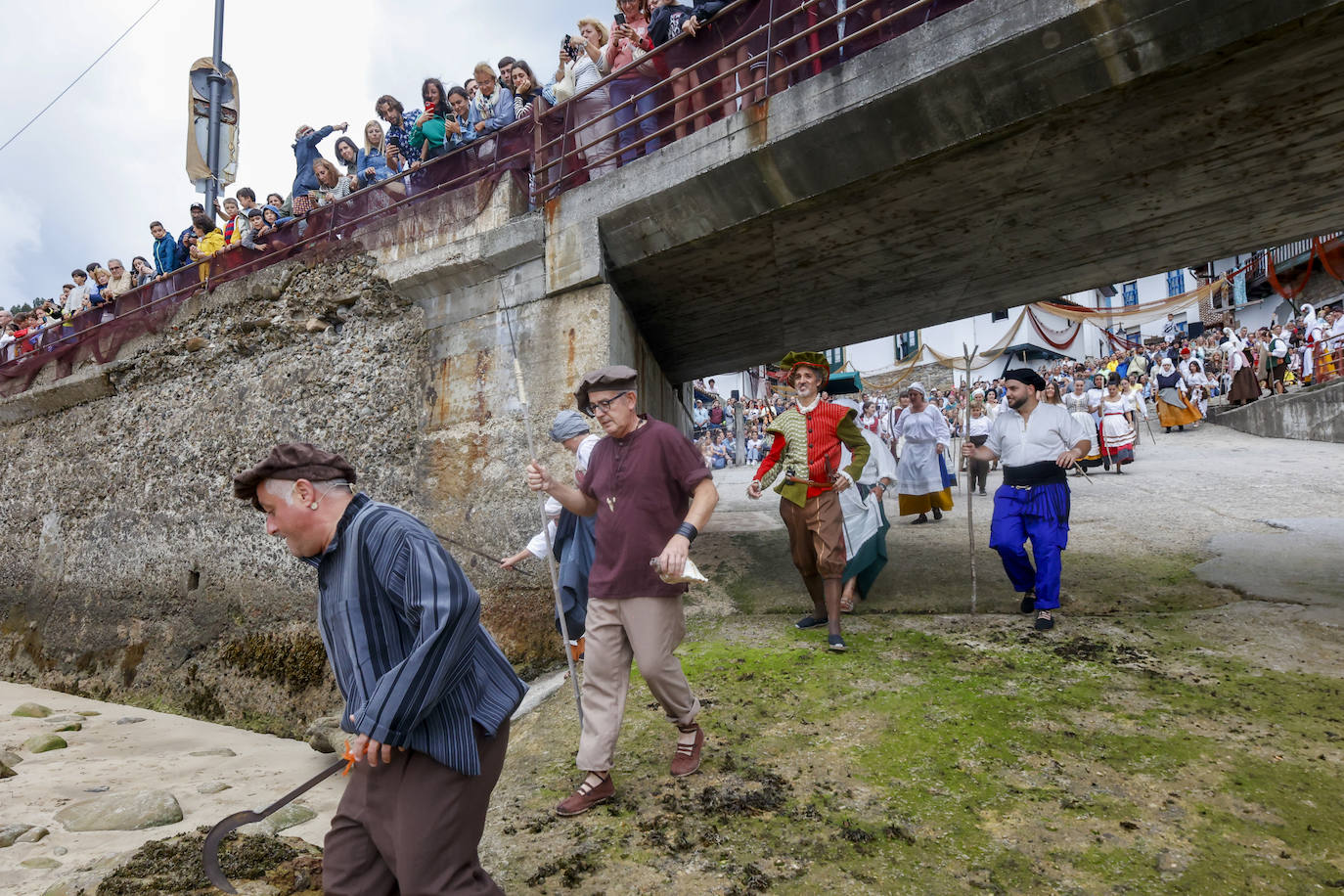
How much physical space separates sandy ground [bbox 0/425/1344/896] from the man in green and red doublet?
231 cm

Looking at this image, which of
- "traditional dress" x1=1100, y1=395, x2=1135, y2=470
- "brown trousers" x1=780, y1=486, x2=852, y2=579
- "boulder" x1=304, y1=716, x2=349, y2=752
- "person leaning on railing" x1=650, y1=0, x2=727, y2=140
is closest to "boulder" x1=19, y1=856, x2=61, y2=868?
"boulder" x1=304, y1=716, x2=349, y2=752

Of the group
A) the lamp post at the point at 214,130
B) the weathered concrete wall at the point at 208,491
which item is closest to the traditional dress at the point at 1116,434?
the weathered concrete wall at the point at 208,491

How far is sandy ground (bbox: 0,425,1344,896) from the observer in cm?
→ 401

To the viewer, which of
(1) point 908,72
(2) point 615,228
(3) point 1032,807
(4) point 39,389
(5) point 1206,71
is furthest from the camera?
(4) point 39,389

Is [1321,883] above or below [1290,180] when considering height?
below

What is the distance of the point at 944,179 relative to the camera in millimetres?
5008

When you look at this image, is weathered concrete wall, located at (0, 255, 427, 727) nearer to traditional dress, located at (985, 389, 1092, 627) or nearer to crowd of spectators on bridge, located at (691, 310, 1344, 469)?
traditional dress, located at (985, 389, 1092, 627)

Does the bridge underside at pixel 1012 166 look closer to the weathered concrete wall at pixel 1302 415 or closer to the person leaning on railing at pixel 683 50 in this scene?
the person leaning on railing at pixel 683 50

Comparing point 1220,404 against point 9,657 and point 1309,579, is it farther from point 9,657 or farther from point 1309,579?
point 9,657

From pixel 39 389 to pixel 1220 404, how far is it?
25.9 metres

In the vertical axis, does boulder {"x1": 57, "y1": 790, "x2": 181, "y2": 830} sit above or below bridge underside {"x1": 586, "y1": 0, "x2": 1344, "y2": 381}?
below

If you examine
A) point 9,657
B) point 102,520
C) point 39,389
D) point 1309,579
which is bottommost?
point 9,657

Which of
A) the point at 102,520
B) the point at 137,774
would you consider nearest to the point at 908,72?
the point at 137,774

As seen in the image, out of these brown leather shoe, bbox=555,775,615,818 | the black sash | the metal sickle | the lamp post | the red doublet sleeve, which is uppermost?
the lamp post
